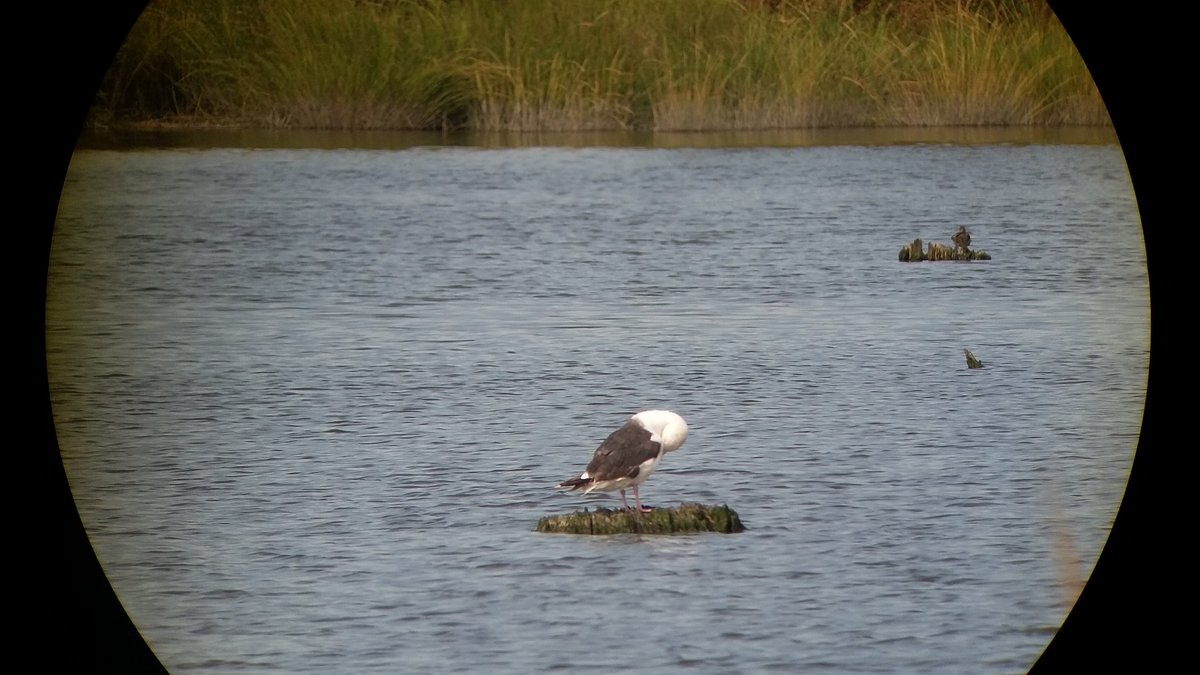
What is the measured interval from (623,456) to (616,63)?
22032 mm

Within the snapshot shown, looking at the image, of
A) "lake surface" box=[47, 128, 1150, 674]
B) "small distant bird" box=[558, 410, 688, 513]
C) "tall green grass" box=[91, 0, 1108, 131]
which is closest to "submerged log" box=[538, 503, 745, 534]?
"lake surface" box=[47, 128, 1150, 674]

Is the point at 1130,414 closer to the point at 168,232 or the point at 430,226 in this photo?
the point at 430,226

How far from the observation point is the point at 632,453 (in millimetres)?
9742

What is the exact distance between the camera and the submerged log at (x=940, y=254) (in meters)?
A: 21.0

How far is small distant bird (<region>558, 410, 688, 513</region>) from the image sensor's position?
9727 mm

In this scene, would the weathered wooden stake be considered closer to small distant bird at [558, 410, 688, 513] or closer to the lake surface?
the lake surface

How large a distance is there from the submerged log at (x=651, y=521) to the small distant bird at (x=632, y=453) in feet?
0.81

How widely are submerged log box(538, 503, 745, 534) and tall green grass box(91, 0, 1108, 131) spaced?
20.9 meters

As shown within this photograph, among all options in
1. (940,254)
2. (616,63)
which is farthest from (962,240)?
(616,63)

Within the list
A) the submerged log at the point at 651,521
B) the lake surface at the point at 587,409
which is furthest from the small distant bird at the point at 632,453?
the lake surface at the point at 587,409

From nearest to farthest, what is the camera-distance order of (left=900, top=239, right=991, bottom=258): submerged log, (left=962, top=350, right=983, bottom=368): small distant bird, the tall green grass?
(left=962, top=350, right=983, bottom=368): small distant bird < (left=900, top=239, right=991, bottom=258): submerged log < the tall green grass

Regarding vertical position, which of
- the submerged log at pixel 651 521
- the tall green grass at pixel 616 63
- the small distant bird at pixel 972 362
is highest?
the tall green grass at pixel 616 63

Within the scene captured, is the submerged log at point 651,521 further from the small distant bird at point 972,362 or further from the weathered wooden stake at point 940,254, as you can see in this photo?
the weathered wooden stake at point 940,254

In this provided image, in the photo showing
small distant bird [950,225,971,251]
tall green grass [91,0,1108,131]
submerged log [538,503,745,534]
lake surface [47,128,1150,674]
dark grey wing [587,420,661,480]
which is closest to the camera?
lake surface [47,128,1150,674]
